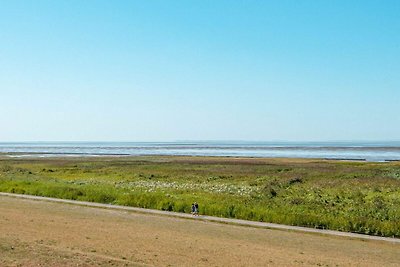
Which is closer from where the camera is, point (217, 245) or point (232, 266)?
point (232, 266)

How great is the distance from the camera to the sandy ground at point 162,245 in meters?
17.4

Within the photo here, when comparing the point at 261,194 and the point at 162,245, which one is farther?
the point at 261,194

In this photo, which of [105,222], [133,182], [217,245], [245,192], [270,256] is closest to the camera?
[270,256]

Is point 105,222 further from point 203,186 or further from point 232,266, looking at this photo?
point 203,186

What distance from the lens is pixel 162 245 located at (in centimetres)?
2064

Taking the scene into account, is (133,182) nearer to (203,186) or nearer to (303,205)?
(203,186)

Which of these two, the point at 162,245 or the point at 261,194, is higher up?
the point at 261,194

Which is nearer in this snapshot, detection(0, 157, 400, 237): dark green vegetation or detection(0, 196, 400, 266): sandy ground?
detection(0, 196, 400, 266): sandy ground

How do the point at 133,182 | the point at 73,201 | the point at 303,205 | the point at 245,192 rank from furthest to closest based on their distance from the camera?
1. the point at 133,182
2. the point at 245,192
3. the point at 73,201
4. the point at 303,205

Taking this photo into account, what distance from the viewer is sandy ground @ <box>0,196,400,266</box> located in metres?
17.4

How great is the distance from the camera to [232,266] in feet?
56.2

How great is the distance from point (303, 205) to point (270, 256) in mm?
15857

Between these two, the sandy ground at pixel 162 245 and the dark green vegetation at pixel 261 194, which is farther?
the dark green vegetation at pixel 261 194

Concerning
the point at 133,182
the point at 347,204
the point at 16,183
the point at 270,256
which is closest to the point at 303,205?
the point at 347,204
